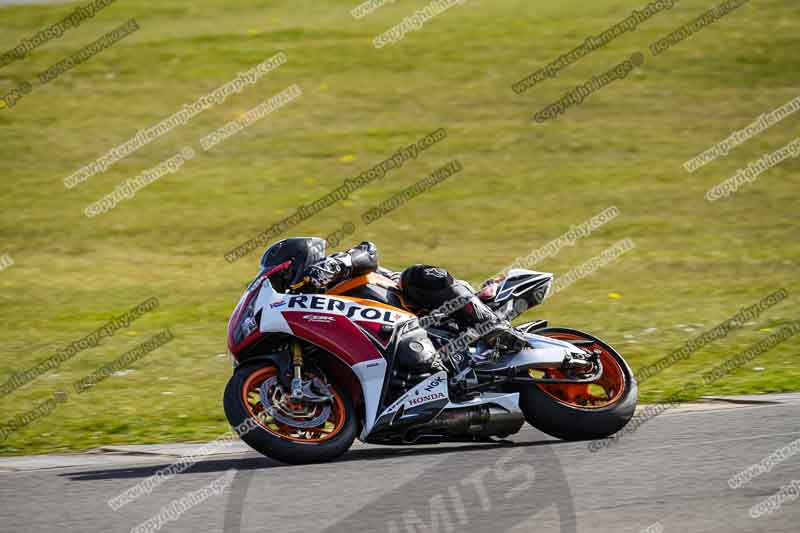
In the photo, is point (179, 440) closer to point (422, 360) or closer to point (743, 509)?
point (422, 360)

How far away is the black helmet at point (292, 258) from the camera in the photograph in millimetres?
7941

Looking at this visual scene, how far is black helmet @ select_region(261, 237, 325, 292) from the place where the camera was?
7941 mm

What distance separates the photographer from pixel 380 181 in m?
20.4

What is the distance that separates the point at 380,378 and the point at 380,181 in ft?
42.4

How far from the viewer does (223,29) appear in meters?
28.7

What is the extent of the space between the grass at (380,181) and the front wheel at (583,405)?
1.84 meters
